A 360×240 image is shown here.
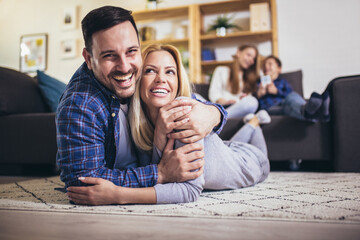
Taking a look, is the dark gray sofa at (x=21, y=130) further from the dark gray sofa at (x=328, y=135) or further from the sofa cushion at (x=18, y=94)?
the dark gray sofa at (x=328, y=135)

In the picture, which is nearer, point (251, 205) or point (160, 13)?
point (251, 205)

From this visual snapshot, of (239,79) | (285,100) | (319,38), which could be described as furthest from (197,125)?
(319,38)

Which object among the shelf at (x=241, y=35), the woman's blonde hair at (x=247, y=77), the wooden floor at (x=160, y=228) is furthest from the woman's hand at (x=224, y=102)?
the wooden floor at (x=160, y=228)

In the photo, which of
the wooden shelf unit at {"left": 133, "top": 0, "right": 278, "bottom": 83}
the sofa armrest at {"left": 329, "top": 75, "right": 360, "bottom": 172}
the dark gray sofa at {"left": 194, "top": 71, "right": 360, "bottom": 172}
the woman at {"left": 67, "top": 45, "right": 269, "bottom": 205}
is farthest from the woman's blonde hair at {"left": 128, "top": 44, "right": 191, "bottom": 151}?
the wooden shelf unit at {"left": 133, "top": 0, "right": 278, "bottom": 83}

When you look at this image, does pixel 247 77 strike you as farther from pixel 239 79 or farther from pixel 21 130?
pixel 21 130

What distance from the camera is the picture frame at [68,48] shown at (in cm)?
434

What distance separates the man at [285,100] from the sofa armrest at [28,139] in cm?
163

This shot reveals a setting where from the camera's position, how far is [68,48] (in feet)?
14.3

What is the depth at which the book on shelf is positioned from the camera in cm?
336

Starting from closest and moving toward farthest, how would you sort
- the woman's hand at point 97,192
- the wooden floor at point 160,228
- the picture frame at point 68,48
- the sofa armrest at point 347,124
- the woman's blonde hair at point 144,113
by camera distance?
the wooden floor at point 160,228 < the woman's hand at point 97,192 < the woman's blonde hair at point 144,113 < the sofa armrest at point 347,124 < the picture frame at point 68,48

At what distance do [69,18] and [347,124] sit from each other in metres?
4.20

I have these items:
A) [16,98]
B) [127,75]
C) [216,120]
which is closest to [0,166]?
[16,98]

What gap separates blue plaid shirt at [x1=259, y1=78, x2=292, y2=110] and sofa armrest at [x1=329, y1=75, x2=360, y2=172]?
0.69 meters

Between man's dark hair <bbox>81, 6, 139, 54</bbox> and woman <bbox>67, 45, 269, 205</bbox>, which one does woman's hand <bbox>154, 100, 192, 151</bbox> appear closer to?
woman <bbox>67, 45, 269, 205</bbox>
